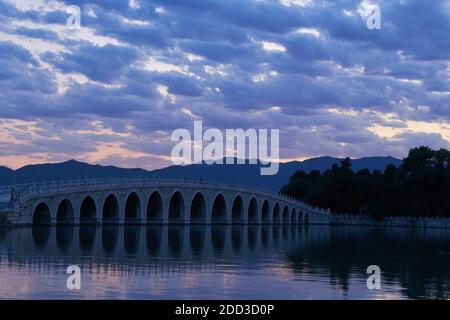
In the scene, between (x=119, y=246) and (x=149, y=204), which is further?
(x=149, y=204)

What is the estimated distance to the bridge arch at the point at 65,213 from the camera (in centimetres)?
6388

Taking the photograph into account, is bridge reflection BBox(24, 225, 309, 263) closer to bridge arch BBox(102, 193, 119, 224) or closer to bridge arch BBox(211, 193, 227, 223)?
bridge arch BBox(102, 193, 119, 224)

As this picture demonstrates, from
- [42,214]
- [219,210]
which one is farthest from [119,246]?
[219,210]

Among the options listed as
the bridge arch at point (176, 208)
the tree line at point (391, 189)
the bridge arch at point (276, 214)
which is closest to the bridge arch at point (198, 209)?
the bridge arch at point (176, 208)

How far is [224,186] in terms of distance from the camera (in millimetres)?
87500

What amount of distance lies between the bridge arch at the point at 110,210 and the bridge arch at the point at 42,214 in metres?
8.53

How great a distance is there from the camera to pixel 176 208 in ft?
269

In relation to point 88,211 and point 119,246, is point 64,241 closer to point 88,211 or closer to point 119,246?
point 119,246

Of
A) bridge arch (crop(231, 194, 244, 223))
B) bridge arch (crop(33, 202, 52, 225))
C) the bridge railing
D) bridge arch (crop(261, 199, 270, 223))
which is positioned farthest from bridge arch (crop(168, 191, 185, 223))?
bridge arch (crop(33, 202, 52, 225))

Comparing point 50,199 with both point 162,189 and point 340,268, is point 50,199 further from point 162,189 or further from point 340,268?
point 340,268

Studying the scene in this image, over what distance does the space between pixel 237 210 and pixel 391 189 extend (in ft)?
83.2

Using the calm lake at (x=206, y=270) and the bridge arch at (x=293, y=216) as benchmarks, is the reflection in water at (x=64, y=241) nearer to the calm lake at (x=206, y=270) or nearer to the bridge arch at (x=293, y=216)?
the calm lake at (x=206, y=270)

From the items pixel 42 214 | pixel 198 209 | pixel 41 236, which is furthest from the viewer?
pixel 198 209
